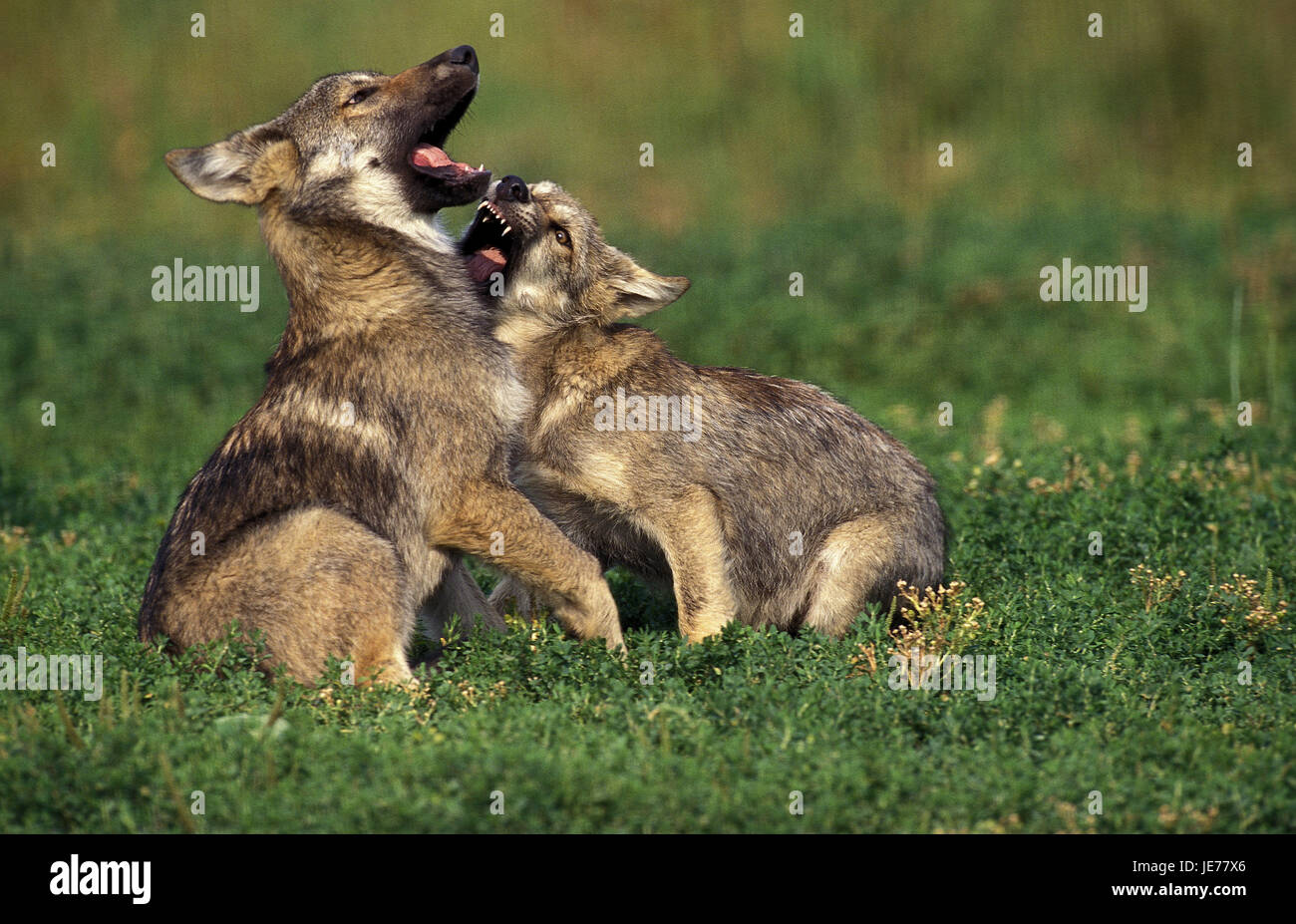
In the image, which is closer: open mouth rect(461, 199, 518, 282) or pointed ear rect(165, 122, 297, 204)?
pointed ear rect(165, 122, 297, 204)

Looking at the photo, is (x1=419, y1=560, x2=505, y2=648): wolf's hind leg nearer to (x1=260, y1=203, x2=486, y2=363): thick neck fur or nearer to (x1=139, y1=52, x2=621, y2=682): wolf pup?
(x1=139, y1=52, x2=621, y2=682): wolf pup

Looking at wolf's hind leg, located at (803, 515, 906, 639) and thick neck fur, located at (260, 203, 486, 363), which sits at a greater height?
thick neck fur, located at (260, 203, 486, 363)

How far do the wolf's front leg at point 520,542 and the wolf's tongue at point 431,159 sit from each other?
1546 mm

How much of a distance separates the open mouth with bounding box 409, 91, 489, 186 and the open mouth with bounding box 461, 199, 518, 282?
20cm

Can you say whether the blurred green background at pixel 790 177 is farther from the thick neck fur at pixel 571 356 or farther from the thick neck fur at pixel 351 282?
the thick neck fur at pixel 351 282

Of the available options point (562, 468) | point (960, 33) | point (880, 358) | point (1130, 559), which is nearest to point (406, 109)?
point (562, 468)

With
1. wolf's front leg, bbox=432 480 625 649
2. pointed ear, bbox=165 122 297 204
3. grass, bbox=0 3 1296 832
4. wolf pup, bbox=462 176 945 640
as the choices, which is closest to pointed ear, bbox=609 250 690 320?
wolf pup, bbox=462 176 945 640

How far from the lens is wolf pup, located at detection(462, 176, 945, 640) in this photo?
657cm

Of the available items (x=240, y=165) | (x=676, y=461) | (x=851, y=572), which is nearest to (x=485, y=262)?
(x=240, y=165)

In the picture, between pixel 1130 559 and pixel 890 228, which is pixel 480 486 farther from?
pixel 890 228

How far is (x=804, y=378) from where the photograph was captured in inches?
479

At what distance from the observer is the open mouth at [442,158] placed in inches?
256

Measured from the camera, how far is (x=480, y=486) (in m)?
6.04
